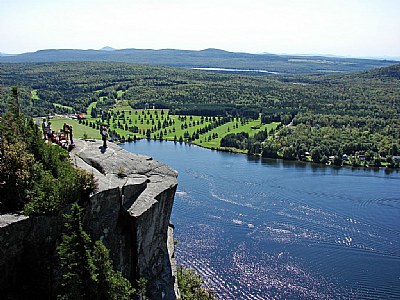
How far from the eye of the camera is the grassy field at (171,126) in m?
A: 99.3

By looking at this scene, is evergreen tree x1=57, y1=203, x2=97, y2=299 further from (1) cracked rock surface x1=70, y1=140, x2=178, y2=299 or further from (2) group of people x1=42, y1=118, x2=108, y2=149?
(2) group of people x1=42, y1=118, x2=108, y2=149

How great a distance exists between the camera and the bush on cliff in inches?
599

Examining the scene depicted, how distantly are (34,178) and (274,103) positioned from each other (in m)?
127

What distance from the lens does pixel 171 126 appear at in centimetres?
11181

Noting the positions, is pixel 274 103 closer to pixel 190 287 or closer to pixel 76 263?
pixel 190 287

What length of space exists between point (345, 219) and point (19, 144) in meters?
44.4

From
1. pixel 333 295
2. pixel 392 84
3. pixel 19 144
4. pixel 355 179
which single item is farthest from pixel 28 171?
pixel 392 84

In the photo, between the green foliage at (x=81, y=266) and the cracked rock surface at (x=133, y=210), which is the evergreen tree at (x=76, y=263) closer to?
the green foliage at (x=81, y=266)

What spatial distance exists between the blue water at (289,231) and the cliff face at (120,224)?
1878 centimetres

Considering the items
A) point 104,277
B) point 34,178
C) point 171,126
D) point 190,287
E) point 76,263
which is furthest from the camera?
point 171,126

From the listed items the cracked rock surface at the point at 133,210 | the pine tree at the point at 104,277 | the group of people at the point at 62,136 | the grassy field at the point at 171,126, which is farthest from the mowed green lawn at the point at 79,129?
the pine tree at the point at 104,277

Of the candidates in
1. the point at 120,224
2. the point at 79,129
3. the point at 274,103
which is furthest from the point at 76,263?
the point at 274,103

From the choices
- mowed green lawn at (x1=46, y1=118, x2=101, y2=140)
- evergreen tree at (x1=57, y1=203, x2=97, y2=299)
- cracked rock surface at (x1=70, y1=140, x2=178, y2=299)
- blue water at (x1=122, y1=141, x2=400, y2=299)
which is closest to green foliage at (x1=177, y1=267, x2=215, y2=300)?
blue water at (x1=122, y1=141, x2=400, y2=299)

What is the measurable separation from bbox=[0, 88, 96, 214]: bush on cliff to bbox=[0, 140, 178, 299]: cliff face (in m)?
0.55
